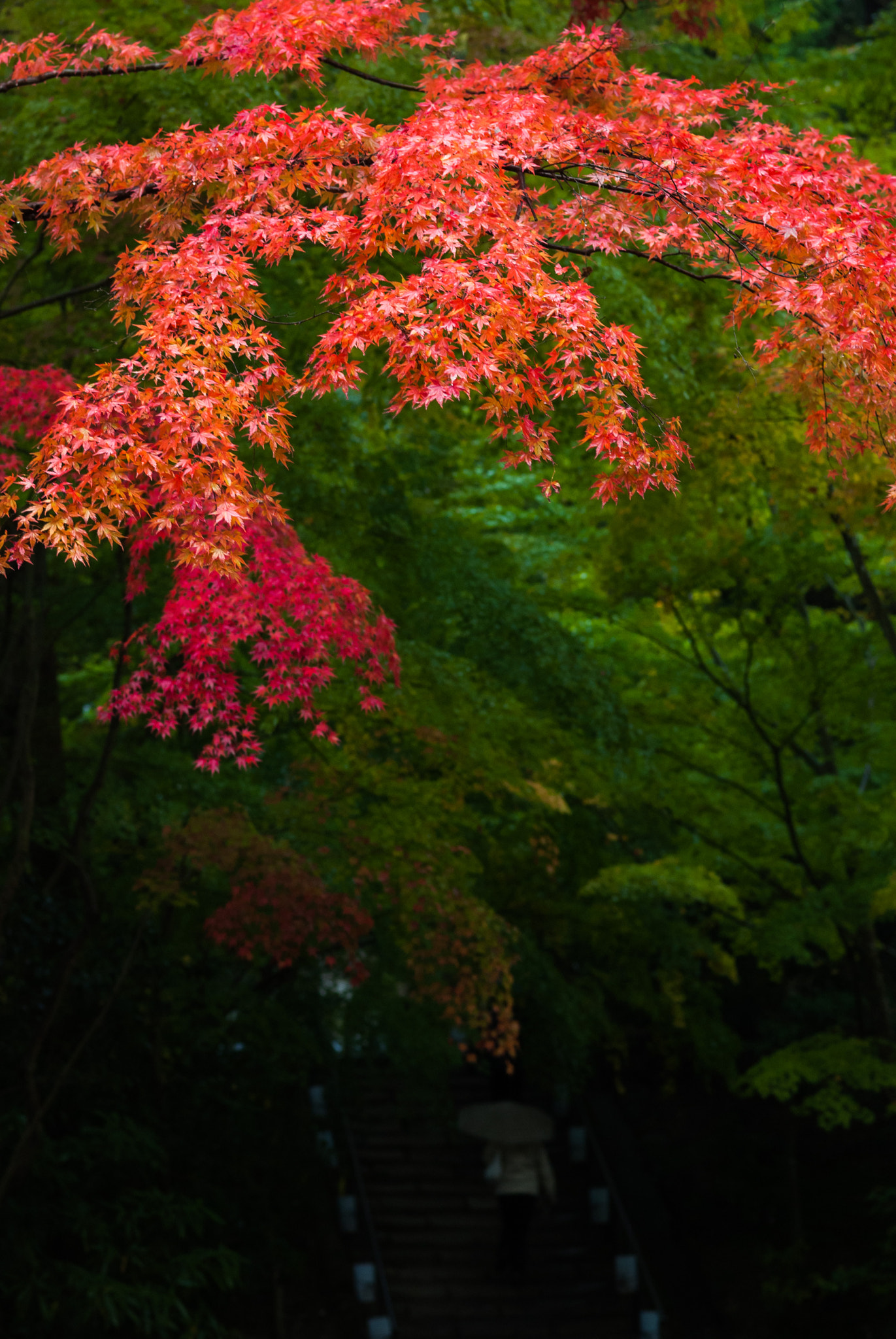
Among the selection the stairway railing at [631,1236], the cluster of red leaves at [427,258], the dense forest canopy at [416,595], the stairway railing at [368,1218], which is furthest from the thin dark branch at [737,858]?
the cluster of red leaves at [427,258]

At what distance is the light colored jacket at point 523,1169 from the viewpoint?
11734 mm

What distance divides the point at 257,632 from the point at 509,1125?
8450 millimetres

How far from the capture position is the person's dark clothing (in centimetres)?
1199

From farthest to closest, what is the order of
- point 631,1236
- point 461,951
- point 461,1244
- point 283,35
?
1. point 461,1244
2. point 631,1236
3. point 461,951
4. point 283,35

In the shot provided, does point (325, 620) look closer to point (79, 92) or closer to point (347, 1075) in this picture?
point (79, 92)

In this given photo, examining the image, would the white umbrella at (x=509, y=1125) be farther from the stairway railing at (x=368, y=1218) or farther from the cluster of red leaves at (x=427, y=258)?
the cluster of red leaves at (x=427, y=258)

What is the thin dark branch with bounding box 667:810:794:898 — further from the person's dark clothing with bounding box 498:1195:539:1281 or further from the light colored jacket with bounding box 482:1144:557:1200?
the person's dark clothing with bounding box 498:1195:539:1281

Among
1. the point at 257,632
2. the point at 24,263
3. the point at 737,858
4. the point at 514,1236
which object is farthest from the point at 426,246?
the point at 514,1236

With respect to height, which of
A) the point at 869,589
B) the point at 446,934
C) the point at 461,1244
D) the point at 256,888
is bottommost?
the point at 461,1244

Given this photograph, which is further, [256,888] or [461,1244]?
[461,1244]

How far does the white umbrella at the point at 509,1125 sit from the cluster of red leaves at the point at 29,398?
8646mm

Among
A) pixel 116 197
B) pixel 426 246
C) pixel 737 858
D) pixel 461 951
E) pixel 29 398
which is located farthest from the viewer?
pixel 737 858

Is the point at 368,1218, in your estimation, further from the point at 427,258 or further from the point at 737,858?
the point at 427,258

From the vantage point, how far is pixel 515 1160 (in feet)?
39.0
